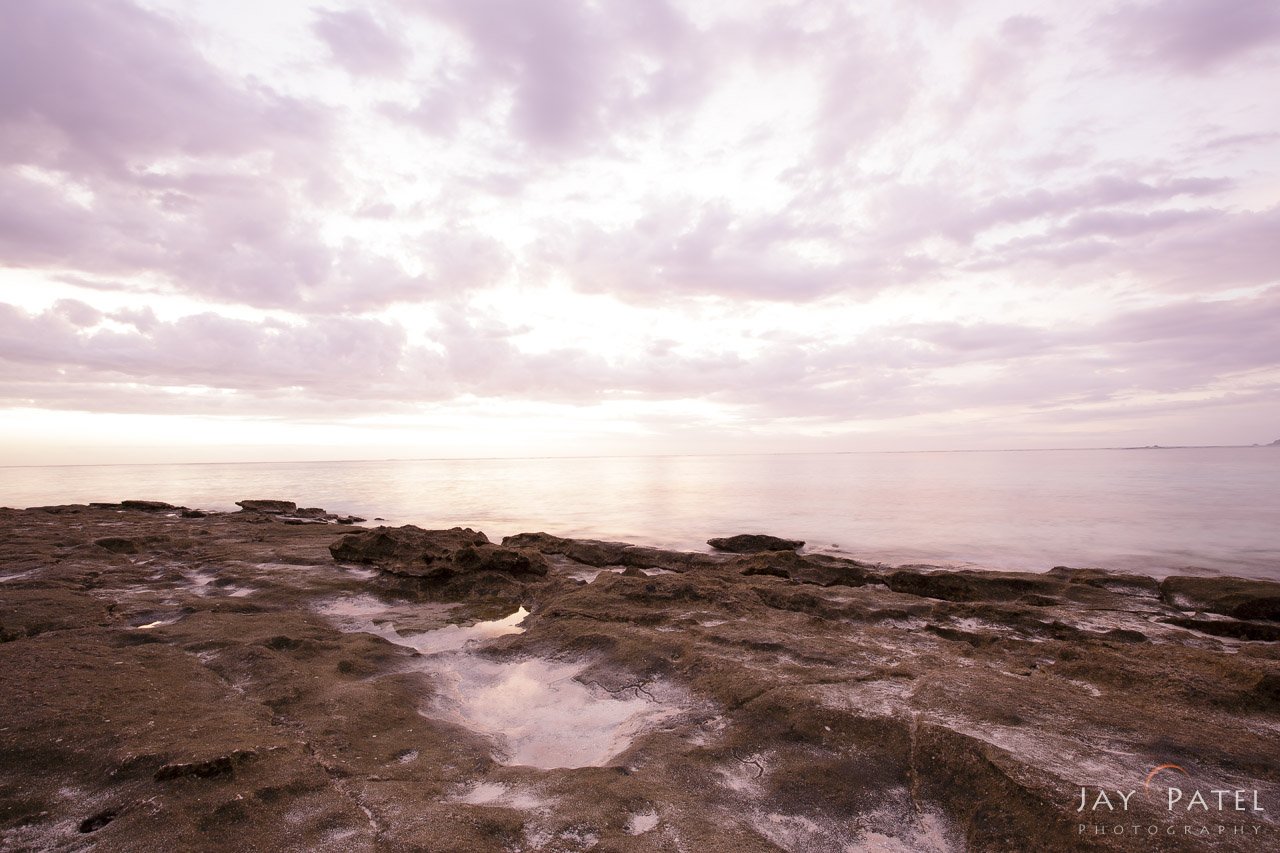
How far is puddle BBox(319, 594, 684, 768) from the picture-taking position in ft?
17.1

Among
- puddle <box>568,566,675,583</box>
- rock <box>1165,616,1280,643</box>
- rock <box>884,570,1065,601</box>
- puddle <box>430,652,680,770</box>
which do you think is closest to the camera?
puddle <box>430,652,680,770</box>

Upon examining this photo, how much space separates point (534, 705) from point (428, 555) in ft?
26.0

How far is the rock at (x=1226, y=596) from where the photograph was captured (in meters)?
10.5

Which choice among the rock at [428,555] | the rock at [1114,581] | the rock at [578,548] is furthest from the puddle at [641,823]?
the rock at [1114,581]

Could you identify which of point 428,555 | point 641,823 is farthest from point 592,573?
point 641,823

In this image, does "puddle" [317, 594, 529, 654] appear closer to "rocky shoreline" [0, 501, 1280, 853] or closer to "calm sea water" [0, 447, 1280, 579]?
"rocky shoreline" [0, 501, 1280, 853]

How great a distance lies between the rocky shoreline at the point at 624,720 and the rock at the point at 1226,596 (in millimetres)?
94

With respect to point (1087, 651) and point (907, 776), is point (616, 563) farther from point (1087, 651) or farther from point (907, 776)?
point (907, 776)

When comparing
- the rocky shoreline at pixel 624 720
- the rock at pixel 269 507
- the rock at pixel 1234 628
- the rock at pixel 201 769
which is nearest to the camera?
the rocky shoreline at pixel 624 720

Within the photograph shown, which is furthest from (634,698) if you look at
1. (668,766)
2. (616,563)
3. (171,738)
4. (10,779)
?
(616,563)

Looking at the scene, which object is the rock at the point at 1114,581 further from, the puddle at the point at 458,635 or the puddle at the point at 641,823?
the puddle at the point at 641,823

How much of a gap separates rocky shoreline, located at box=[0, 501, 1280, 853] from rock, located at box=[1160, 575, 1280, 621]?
3.7 inches

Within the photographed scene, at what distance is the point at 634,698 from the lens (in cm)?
621

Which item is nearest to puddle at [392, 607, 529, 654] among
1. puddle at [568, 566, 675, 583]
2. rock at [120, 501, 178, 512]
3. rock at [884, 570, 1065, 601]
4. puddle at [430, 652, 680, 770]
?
puddle at [430, 652, 680, 770]
